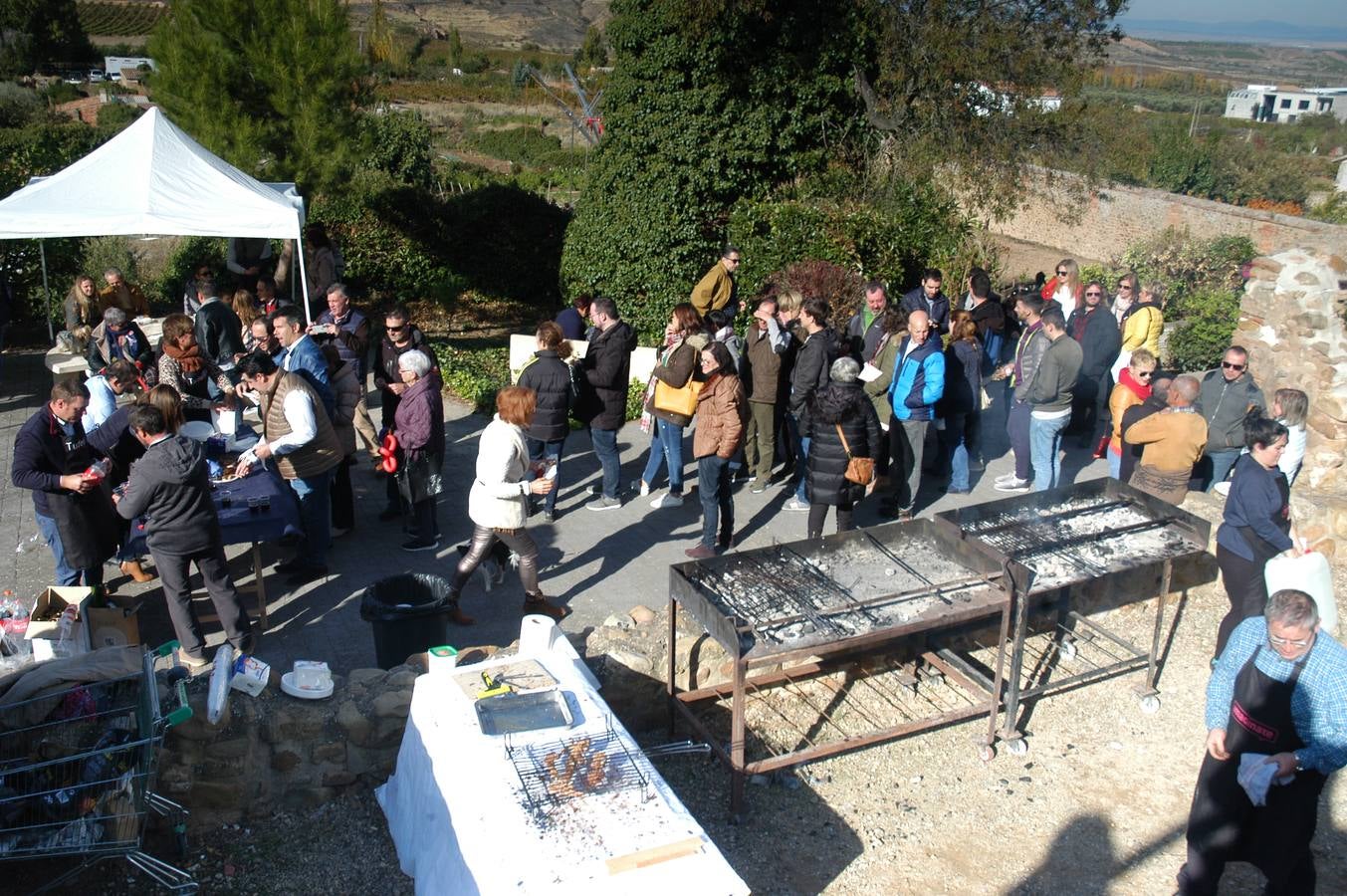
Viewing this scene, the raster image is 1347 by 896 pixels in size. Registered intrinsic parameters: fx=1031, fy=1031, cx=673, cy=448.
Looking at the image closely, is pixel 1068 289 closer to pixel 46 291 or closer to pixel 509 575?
pixel 509 575

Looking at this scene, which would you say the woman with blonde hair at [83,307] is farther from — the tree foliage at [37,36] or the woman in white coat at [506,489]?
the tree foliage at [37,36]

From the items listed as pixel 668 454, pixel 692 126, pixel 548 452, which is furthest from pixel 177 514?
pixel 692 126

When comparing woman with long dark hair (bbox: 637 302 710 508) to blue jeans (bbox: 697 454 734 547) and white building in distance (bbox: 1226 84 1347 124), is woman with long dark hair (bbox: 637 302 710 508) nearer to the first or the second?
blue jeans (bbox: 697 454 734 547)

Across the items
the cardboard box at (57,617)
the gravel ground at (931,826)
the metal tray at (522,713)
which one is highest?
the metal tray at (522,713)

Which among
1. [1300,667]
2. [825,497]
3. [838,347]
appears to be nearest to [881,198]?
[838,347]

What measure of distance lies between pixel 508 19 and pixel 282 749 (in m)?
126

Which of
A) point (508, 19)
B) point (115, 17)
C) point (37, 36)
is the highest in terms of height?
point (508, 19)

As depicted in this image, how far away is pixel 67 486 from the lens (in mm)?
5754

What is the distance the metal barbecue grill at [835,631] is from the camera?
4.94m

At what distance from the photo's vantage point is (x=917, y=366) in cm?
793

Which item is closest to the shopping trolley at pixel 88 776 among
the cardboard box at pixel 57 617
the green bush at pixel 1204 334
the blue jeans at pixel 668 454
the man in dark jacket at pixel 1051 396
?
the cardboard box at pixel 57 617

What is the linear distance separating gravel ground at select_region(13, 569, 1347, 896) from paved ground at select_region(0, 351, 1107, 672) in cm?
152

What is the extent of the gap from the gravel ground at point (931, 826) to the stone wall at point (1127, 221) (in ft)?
56.1

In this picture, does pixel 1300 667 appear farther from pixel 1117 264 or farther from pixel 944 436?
pixel 1117 264
